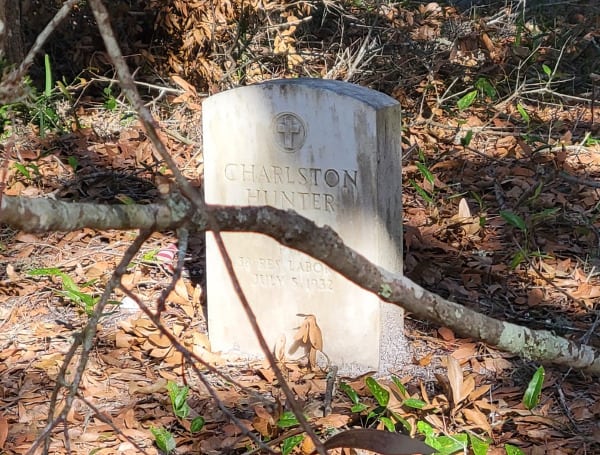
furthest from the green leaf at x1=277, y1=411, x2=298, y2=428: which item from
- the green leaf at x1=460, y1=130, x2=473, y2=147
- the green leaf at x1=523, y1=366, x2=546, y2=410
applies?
the green leaf at x1=460, y1=130, x2=473, y2=147

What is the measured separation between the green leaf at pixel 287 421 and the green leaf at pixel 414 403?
0.41m

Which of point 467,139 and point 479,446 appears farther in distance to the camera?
point 467,139

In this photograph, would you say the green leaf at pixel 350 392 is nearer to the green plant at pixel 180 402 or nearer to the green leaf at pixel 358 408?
the green leaf at pixel 358 408

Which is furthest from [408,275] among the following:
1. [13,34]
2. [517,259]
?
[13,34]

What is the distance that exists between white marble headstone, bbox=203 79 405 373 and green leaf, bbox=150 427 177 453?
0.82 m

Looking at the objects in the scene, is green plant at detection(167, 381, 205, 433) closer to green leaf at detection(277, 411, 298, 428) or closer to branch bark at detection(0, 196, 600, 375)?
green leaf at detection(277, 411, 298, 428)

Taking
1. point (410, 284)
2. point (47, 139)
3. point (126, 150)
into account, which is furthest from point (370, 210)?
point (47, 139)

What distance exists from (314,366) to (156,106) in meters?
3.54

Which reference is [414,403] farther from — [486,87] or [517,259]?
[486,87]

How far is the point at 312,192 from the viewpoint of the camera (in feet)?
11.9

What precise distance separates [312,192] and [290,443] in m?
1.10

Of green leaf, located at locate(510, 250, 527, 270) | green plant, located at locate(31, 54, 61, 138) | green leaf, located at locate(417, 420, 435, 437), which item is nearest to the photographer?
green leaf, located at locate(417, 420, 435, 437)

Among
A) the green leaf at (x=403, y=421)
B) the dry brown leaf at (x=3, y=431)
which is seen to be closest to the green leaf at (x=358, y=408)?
the green leaf at (x=403, y=421)

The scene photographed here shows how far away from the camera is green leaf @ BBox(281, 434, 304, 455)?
2.94m
